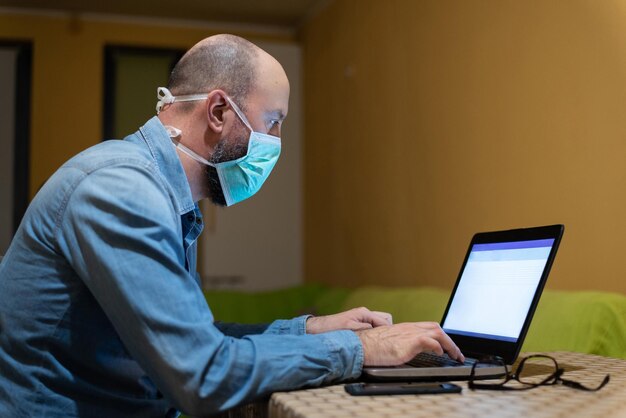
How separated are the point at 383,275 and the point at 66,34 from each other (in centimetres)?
288

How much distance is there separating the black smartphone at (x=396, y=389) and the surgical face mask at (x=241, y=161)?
56 cm

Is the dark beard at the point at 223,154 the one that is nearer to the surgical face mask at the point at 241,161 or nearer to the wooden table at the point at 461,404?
the surgical face mask at the point at 241,161

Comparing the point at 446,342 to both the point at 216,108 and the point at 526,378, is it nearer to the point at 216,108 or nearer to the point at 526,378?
the point at 526,378

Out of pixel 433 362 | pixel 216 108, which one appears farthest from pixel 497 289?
pixel 216 108

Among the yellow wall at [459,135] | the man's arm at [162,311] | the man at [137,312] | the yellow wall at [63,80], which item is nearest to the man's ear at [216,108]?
the man at [137,312]

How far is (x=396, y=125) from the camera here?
365 cm

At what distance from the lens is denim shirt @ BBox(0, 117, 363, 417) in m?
1.01

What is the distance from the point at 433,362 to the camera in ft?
4.23

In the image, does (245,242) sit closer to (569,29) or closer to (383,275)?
(383,275)

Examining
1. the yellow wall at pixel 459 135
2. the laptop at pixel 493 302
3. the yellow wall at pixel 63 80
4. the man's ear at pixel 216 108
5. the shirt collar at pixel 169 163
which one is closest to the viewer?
the laptop at pixel 493 302

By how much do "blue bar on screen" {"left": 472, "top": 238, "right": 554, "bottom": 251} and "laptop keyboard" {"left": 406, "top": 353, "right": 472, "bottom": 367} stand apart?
0.26 m

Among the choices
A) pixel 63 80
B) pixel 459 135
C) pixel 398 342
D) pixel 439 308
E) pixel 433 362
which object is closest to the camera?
pixel 398 342

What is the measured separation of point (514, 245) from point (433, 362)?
331 mm

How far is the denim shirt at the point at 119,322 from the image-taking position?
101 cm
